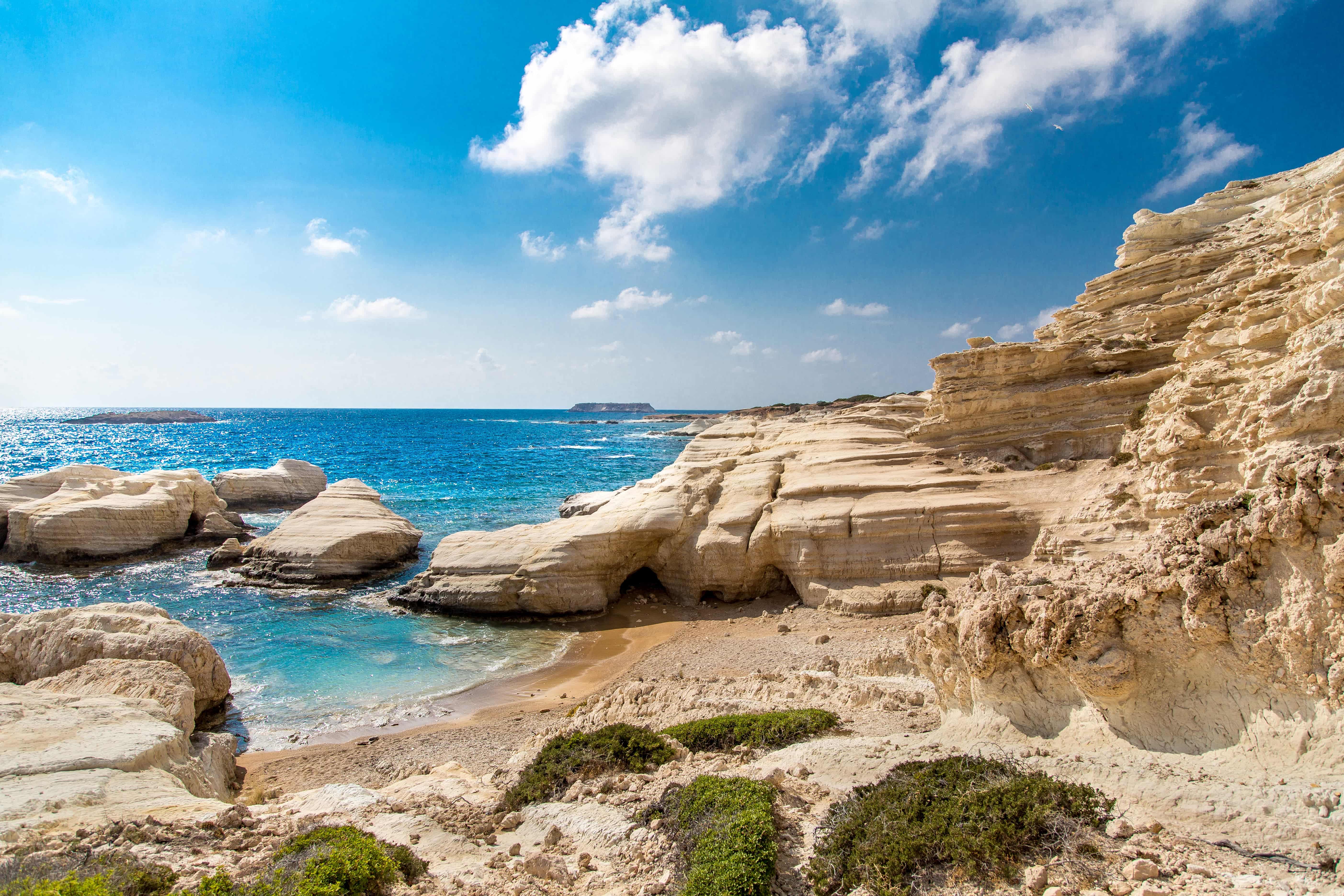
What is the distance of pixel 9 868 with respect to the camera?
5969mm

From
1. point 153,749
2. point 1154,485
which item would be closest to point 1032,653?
point 1154,485

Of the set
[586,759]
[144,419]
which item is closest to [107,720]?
[586,759]

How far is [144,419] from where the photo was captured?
5910 inches

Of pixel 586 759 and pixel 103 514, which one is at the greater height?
pixel 103 514

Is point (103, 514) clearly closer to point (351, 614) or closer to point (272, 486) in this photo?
point (272, 486)

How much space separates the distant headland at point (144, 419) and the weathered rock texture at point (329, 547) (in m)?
150

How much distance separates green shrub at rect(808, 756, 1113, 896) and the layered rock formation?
7.92 meters

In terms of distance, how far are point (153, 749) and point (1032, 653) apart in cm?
1292

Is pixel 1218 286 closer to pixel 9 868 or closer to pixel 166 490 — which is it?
pixel 9 868

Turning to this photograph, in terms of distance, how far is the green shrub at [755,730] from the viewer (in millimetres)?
9617

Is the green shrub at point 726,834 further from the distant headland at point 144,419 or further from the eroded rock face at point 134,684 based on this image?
the distant headland at point 144,419

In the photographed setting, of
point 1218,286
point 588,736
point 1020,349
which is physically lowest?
point 588,736

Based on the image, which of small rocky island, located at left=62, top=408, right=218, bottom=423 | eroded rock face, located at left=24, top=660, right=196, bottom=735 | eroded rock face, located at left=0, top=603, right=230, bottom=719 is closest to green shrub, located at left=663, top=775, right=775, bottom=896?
eroded rock face, located at left=24, top=660, right=196, bottom=735

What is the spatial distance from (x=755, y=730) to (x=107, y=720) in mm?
10832
